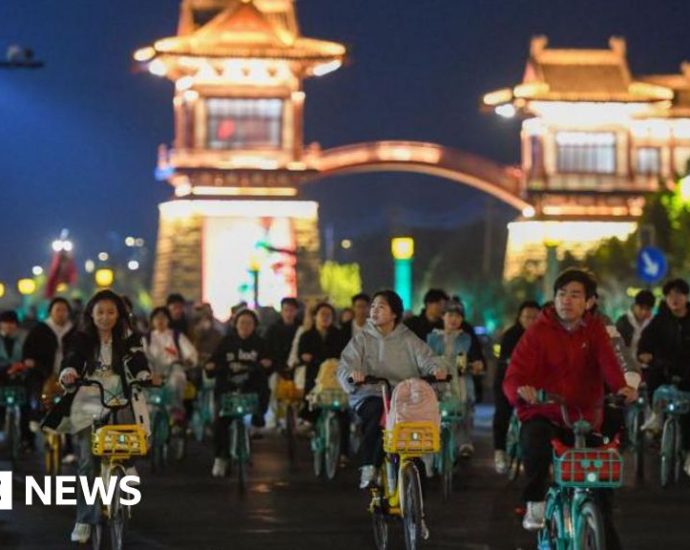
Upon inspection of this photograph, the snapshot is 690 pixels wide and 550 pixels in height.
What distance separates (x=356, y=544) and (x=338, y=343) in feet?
22.9

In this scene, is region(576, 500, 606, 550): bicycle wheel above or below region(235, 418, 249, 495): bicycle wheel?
below

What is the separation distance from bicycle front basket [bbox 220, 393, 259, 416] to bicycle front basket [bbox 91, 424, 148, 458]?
554cm

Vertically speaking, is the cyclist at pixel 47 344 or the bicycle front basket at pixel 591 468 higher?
the cyclist at pixel 47 344

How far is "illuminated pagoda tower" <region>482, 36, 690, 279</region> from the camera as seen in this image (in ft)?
227

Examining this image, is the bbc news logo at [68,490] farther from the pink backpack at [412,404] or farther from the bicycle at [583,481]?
the bicycle at [583,481]

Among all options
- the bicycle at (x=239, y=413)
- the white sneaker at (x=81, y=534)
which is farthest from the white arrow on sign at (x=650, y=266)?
the white sneaker at (x=81, y=534)

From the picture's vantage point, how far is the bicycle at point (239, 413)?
1736 cm

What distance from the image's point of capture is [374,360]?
1310 centimetres

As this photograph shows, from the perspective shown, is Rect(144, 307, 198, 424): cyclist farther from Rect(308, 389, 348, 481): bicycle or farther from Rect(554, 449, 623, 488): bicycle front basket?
Rect(554, 449, 623, 488): bicycle front basket

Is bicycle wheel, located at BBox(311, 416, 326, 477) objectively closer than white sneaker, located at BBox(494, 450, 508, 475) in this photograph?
No

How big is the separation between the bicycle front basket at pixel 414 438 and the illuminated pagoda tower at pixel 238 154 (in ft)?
173

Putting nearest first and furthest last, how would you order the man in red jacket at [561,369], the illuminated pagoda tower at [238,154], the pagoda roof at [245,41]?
the man in red jacket at [561,369] → the pagoda roof at [245,41] → the illuminated pagoda tower at [238,154]

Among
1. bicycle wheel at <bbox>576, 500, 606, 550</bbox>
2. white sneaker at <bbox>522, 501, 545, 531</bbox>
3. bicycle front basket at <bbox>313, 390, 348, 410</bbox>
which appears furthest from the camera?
bicycle front basket at <bbox>313, 390, 348, 410</bbox>

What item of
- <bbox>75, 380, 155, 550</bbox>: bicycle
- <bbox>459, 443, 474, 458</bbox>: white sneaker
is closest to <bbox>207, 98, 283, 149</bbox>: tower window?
<bbox>459, 443, 474, 458</bbox>: white sneaker
